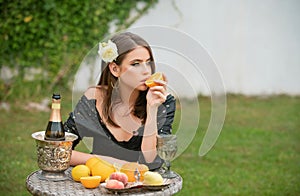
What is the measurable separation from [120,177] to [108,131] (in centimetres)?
42

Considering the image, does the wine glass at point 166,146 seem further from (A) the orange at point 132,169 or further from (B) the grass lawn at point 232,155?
(B) the grass lawn at point 232,155

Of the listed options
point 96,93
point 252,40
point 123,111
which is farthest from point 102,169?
point 252,40

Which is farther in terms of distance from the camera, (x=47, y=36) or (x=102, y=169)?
(x=47, y=36)

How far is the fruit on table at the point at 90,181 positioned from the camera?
258cm

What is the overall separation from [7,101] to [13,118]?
557 mm

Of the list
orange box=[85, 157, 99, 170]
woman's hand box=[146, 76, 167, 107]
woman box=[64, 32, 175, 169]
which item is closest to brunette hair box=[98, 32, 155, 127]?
woman box=[64, 32, 175, 169]

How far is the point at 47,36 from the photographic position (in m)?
7.17

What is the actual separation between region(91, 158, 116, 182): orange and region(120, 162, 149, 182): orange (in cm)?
6

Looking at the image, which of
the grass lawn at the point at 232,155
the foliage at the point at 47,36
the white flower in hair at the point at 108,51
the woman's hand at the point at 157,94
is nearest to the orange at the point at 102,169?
the woman's hand at the point at 157,94

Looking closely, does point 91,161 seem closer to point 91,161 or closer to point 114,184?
point 91,161

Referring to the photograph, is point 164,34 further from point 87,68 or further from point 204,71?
point 87,68

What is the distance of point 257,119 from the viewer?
23.1ft

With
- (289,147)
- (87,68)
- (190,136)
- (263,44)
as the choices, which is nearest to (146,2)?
(263,44)

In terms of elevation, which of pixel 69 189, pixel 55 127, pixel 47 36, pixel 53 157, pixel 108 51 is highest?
pixel 108 51
